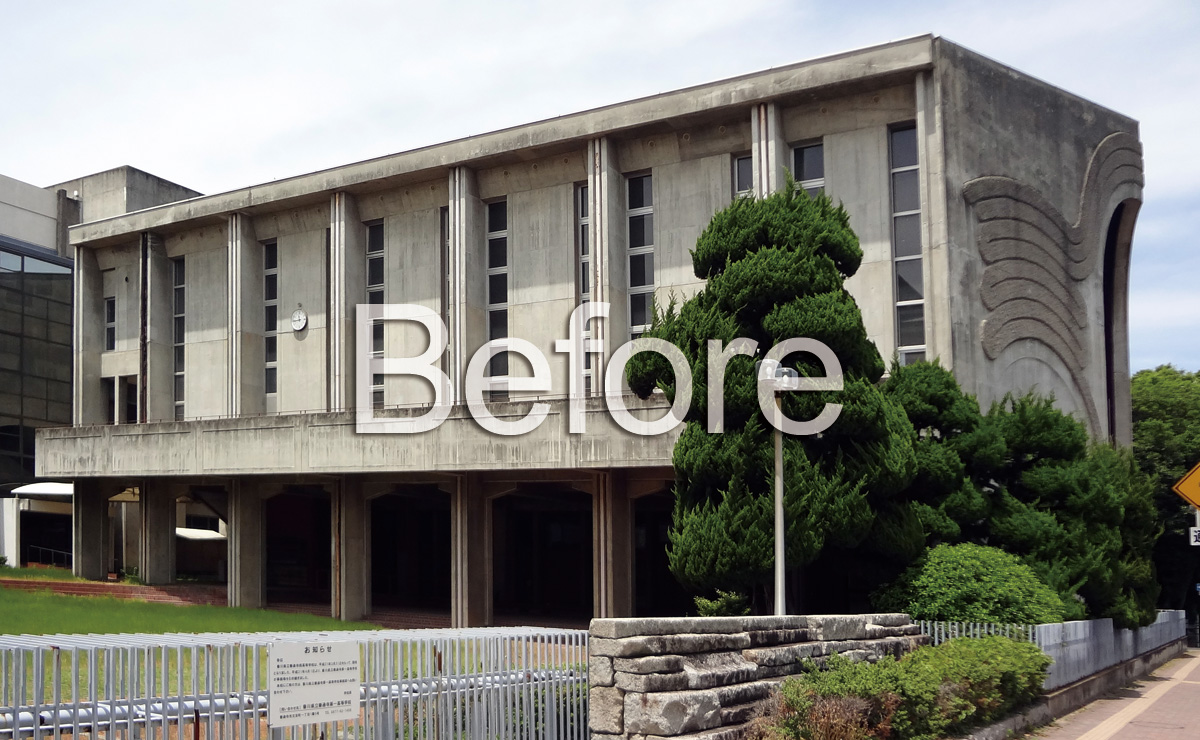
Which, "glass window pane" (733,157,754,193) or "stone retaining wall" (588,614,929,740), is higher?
"glass window pane" (733,157,754,193)

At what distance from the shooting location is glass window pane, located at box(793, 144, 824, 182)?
31125 mm

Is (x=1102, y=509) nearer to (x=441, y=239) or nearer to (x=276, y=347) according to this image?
(x=441, y=239)

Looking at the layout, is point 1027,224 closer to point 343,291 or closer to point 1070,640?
point 1070,640

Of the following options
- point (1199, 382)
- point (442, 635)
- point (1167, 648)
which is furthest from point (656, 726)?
point (1199, 382)

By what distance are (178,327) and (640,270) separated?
68.3 ft

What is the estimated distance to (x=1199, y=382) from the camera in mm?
51656

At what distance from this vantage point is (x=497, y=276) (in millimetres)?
36031

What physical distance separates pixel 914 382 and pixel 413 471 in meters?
14.9

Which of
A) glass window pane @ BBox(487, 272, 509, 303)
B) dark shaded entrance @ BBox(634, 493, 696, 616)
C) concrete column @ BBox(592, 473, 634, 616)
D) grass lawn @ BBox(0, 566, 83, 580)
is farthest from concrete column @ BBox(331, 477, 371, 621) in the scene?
grass lawn @ BBox(0, 566, 83, 580)

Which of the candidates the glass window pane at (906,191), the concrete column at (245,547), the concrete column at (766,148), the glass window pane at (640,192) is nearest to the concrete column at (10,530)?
the concrete column at (245,547)

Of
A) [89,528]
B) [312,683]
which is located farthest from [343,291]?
[312,683]

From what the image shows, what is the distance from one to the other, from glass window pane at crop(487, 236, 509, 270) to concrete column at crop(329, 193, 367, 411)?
5.18 metres

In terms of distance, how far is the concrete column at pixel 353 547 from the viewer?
115 feet

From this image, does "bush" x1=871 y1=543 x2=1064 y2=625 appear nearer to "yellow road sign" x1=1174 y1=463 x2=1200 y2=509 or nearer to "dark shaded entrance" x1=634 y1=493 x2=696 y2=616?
"yellow road sign" x1=1174 y1=463 x2=1200 y2=509
